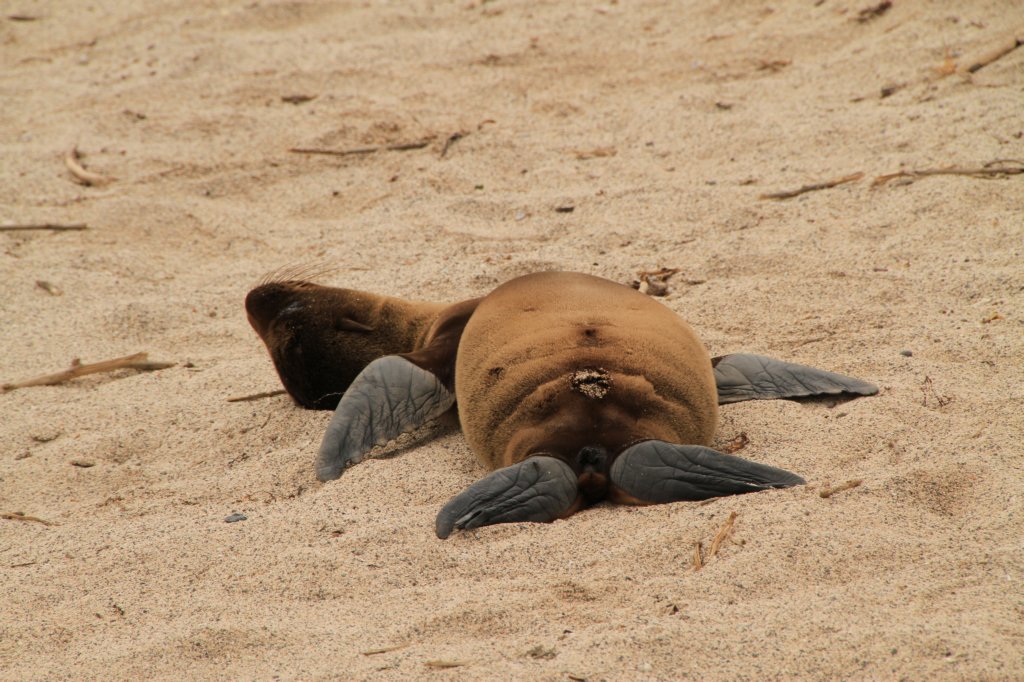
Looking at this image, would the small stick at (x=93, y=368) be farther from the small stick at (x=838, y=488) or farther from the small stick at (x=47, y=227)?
the small stick at (x=838, y=488)

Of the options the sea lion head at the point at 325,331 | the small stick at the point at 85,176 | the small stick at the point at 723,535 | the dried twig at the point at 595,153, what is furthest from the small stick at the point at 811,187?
the small stick at the point at 85,176

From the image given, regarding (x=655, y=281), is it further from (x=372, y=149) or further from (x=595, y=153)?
(x=372, y=149)

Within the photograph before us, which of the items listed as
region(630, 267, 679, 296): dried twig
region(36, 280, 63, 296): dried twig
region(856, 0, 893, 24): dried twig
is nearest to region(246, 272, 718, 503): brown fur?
region(630, 267, 679, 296): dried twig

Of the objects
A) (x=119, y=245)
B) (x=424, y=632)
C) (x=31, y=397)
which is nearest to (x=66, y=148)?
(x=119, y=245)

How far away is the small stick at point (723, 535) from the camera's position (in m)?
2.90

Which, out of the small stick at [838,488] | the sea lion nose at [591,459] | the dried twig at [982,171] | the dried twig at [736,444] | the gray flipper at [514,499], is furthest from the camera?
the dried twig at [982,171]

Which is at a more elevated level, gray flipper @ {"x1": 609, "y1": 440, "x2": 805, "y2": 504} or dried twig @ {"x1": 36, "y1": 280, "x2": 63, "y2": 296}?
gray flipper @ {"x1": 609, "y1": 440, "x2": 805, "y2": 504}

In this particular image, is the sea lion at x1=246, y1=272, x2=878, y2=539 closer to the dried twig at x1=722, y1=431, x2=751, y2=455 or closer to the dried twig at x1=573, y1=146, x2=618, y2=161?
the dried twig at x1=722, y1=431, x2=751, y2=455

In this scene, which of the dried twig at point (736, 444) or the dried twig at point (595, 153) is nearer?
the dried twig at point (736, 444)

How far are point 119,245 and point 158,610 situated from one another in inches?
148

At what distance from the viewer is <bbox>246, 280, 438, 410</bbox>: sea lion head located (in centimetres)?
477

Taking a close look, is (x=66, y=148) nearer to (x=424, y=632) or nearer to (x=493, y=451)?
(x=493, y=451)

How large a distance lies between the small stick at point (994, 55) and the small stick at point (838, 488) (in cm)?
406

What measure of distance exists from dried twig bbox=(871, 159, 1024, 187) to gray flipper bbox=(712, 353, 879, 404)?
1.89m
